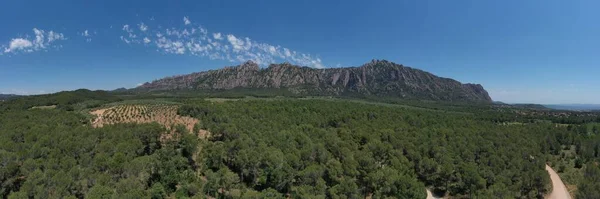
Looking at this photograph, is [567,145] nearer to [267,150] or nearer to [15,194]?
[267,150]

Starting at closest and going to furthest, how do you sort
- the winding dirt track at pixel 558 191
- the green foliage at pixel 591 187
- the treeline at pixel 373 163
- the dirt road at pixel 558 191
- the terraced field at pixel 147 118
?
the green foliage at pixel 591 187 → the treeline at pixel 373 163 → the winding dirt track at pixel 558 191 → the dirt road at pixel 558 191 → the terraced field at pixel 147 118

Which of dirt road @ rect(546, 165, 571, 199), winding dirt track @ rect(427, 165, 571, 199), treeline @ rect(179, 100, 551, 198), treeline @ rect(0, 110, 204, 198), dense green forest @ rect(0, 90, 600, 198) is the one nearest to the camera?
treeline @ rect(0, 110, 204, 198)

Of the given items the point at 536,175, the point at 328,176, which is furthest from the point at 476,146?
the point at 328,176

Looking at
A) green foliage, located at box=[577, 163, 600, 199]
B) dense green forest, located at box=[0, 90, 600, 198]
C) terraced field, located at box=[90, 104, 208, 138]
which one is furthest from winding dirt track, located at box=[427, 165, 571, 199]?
terraced field, located at box=[90, 104, 208, 138]

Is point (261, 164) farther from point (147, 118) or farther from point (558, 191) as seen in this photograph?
point (558, 191)

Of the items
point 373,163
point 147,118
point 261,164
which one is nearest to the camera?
point 261,164

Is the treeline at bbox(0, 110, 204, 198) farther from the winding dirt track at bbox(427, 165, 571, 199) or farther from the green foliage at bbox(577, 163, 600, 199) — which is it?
the green foliage at bbox(577, 163, 600, 199)

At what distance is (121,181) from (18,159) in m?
24.2

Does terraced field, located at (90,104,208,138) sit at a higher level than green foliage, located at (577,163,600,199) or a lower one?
higher

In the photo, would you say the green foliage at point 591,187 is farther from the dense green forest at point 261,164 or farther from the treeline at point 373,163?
the treeline at point 373,163

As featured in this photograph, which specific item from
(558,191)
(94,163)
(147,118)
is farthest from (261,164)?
(558,191)

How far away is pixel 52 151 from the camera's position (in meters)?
61.3

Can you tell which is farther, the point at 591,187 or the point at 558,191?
the point at 558,191

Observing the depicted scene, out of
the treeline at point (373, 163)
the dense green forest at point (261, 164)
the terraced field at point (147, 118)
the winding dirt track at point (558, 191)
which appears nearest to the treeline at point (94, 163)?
the dense green forest at point (261, 164)
